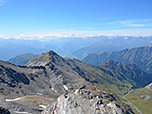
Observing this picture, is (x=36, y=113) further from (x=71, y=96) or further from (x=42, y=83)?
(x=42, y=83)

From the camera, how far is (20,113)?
230 feet

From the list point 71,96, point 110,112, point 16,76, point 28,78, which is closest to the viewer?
point 110,112

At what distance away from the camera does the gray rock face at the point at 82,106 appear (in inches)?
2320

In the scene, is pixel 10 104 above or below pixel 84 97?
below

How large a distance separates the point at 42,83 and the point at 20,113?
126 meters

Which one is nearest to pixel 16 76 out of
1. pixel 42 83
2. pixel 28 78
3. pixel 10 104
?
pixel 28 78

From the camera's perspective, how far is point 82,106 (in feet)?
205

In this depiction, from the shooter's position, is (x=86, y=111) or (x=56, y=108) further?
(x=56, y=108)

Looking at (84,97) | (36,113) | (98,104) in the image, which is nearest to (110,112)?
(98,104)

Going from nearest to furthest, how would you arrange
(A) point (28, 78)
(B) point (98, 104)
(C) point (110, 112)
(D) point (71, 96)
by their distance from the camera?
(C) point (110, 112)
(B) point (98, 104)
(D) point (71, 96)
(A) point (28, 78)

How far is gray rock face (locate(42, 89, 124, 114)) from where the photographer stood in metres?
58.9

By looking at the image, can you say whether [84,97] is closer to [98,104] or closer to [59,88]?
[98,104]

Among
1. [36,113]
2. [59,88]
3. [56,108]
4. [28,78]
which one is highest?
[56,108]

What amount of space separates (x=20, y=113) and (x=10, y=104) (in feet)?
35.1
